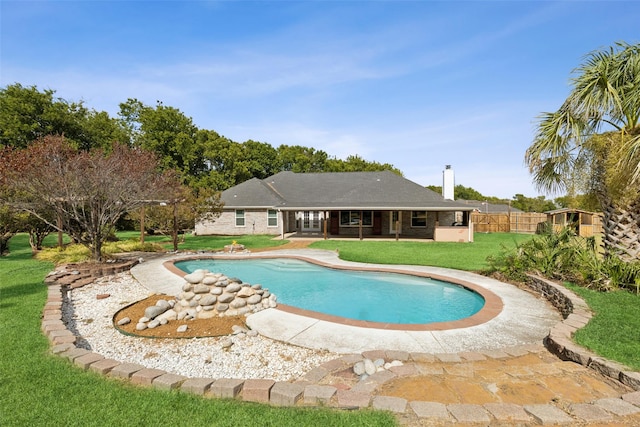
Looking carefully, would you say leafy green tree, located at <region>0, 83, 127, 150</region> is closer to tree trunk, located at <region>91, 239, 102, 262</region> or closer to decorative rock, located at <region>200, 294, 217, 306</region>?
tree trunk, located at <region>91, 239, 102, 262</region>

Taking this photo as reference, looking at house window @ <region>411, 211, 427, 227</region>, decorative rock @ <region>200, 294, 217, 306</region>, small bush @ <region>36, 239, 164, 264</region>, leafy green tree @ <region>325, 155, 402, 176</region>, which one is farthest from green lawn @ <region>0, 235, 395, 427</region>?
leafy green tree @ <region>325, 155, 402, 176</region>

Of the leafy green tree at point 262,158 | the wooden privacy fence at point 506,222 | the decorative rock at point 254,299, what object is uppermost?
the leafy green tree at point 262,158

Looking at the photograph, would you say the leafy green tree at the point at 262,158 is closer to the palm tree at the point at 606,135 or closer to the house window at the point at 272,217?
the house window at the point at 272,217

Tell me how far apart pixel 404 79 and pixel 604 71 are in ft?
27.8

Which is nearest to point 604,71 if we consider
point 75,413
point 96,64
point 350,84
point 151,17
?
point 350,84

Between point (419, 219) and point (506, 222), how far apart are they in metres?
10.2

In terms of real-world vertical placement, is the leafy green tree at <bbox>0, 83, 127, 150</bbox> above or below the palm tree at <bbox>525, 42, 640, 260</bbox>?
above

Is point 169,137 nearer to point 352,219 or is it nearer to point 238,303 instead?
point 352,219

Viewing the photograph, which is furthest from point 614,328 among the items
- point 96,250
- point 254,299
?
point 96,250

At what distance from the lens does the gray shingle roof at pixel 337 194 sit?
2083 centimetres

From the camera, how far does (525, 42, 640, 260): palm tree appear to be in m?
7.60

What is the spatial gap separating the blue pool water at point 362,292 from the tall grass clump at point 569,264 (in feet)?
6.93

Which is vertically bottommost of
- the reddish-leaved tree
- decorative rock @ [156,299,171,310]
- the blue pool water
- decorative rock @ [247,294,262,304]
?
the blue pool water

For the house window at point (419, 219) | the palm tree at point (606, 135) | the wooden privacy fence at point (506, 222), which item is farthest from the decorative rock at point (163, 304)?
the wooden privacy fence at point (506, 222)
